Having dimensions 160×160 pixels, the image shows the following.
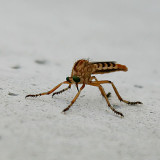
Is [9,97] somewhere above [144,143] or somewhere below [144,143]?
above

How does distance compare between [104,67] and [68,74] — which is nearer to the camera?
[104,67]

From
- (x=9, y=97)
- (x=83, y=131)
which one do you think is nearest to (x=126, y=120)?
(x=83, y=131)

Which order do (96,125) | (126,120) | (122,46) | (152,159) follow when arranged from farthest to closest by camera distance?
(122,46), (126,120), (96,125), (152,159)

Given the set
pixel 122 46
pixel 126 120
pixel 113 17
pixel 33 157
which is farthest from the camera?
pixel 113 17

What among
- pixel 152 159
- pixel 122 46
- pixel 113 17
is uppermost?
pixel 113 17

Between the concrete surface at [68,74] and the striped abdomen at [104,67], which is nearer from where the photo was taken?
the concrete surface at [68,74]

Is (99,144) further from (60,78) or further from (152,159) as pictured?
(60,78)

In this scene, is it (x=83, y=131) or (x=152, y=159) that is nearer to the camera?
(x=152, y=159)

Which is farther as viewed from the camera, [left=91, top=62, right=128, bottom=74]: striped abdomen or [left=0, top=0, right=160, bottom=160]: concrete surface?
[left=91, top=62, right=128, bottom=74]: striped abdomen
